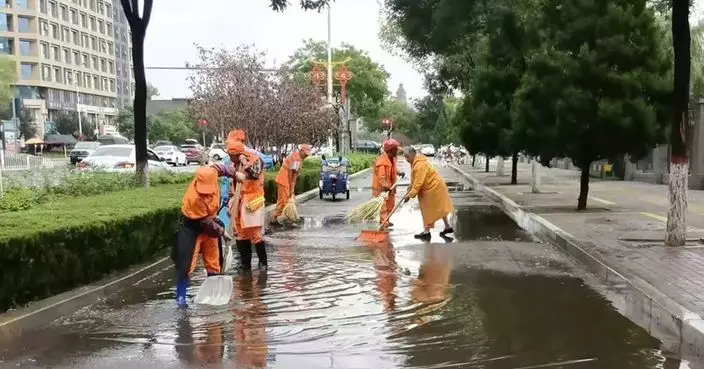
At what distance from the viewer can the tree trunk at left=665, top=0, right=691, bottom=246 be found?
10133mm

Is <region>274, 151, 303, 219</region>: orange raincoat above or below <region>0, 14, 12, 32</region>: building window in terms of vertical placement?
below

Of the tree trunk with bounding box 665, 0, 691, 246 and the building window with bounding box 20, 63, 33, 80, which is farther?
the building window with bounding box 20, 63, 33, 80

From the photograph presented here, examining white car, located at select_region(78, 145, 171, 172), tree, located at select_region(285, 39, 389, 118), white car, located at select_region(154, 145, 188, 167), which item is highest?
tree, located at select_region(285, 39, 389, 118)

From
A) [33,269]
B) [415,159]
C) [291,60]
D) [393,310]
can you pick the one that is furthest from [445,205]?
[291,60]

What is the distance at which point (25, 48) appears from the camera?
8388cm

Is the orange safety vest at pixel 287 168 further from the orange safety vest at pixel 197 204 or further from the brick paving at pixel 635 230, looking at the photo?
the orange safety vest at pixel 197 204

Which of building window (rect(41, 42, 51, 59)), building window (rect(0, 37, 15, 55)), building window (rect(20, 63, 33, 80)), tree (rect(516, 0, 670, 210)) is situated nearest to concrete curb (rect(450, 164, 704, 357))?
tree (rect(516, 0, 670, 210))

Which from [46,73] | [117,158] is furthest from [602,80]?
[46,73]

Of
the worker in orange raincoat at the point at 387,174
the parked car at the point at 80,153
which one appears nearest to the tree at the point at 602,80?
the worker in orange raincoat at the point at 387,174

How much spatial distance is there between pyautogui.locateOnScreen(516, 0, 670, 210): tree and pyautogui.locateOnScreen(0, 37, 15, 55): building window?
262 feet

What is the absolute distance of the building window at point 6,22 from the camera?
81.6m

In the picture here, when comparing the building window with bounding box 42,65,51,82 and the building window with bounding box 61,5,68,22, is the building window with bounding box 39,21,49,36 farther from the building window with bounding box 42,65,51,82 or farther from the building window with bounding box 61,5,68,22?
the building window with bounding box 61,5,68,22

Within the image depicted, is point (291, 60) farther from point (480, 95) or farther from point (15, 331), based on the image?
point (15, 331)

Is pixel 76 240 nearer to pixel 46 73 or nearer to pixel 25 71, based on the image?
pixel 25 71
